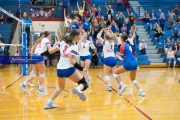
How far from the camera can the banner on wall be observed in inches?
975

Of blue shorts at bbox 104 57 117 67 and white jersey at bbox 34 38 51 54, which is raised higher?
white jersey at bbox 34 38 51 54

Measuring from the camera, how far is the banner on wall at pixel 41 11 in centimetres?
2477

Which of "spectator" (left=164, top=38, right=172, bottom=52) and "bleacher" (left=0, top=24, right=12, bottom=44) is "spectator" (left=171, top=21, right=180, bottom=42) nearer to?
"spectator" (left=164, top=38, right=172, bottom=52)

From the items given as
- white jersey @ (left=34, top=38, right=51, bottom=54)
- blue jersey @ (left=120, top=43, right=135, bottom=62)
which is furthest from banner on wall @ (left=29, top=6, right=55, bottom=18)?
blue jersey @ (left=120, top=43, right=135, bottom=62)

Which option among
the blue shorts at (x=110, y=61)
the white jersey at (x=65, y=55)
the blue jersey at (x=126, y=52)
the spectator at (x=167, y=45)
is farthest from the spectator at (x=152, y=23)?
the white jersey at (x=65, y=55)

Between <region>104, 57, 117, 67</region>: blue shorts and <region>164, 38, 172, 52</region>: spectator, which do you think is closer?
<region>104, 57, 117, 67</region>: blue shorts

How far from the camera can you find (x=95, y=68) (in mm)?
22016

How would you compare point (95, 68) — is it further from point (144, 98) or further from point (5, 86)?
point (144, 98)

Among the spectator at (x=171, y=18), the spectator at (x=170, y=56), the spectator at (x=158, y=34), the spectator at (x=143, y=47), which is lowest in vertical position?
the spectator at (x=170, y=56)

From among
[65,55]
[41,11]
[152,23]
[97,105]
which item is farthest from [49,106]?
[152,23]

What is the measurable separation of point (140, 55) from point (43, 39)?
14.3m

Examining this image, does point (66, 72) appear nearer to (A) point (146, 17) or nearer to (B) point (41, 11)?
(B) point (41, 11)

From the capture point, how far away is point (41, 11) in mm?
24859

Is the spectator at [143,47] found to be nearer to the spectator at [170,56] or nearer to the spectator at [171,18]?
the spectator at [170,56]
